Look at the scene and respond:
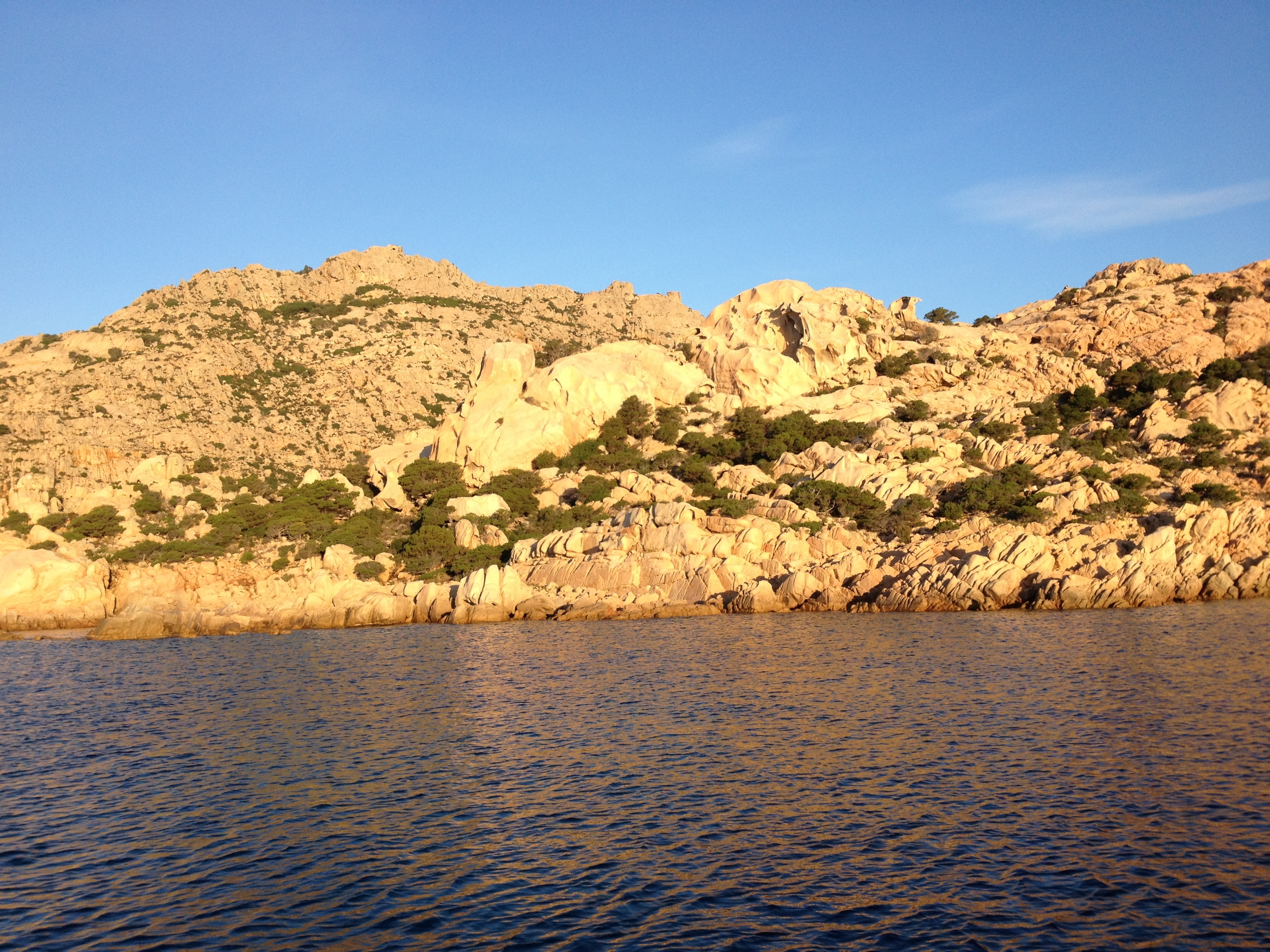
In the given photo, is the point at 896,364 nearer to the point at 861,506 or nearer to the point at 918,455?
the point at 918,455

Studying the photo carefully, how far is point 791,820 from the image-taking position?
18.9 meters

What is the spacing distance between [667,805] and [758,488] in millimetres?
49431

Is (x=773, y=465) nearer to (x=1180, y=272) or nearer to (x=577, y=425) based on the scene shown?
(x=577, y=425)

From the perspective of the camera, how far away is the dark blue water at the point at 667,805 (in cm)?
1447

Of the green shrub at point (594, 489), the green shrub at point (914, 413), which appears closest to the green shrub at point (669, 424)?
the green shrub at point (594, 489)

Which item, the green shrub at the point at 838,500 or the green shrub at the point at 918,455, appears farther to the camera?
the green shrub at the point at 918,455

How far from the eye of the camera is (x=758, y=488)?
225ft

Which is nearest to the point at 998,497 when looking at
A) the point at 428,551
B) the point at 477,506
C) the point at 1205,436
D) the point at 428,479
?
the point at 1205,436

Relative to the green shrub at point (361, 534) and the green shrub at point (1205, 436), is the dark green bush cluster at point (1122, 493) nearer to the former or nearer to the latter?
the green shrub at point (1205, 436)

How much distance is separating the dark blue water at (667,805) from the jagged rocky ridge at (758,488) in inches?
727

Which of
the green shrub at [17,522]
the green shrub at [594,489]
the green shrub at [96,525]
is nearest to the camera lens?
the green shrub at [594,489]

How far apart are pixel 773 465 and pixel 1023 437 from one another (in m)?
19.8

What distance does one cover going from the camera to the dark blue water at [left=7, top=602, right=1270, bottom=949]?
14469 millimetres

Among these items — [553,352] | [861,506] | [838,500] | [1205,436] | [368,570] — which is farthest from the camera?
[553,352]
